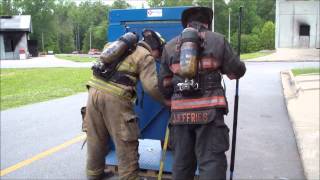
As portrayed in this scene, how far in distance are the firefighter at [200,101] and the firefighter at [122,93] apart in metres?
0.69

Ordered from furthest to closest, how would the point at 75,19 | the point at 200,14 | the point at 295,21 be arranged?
1. the point at 75,19
2. the point at 295,21
3. the point at 200,14

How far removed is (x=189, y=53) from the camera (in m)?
4.09

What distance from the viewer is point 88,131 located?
207 inches

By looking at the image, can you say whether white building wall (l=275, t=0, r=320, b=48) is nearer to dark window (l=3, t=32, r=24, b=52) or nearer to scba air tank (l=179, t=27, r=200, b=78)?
dark window (l=3, t=32, r=24, b=52)

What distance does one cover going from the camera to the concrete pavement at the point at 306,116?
21.7 feet

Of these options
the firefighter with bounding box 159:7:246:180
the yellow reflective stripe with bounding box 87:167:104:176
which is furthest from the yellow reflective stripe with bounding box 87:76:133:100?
the yellow reflective stripe with bounding box 87:167:104:176

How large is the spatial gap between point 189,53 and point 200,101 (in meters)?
0.42

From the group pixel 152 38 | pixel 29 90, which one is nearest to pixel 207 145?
pixel 152 38

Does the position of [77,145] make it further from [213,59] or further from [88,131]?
[213,59]

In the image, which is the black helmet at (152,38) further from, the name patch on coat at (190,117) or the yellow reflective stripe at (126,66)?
the name patch on coat at (190,117)

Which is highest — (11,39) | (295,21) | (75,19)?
(75,19)

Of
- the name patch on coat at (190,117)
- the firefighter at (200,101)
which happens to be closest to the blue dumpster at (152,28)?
the firefighter at (200,101)

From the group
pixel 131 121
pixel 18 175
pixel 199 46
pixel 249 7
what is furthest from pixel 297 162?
pixel 249 7

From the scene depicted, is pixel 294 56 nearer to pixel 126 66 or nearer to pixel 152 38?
pixel 152 38
